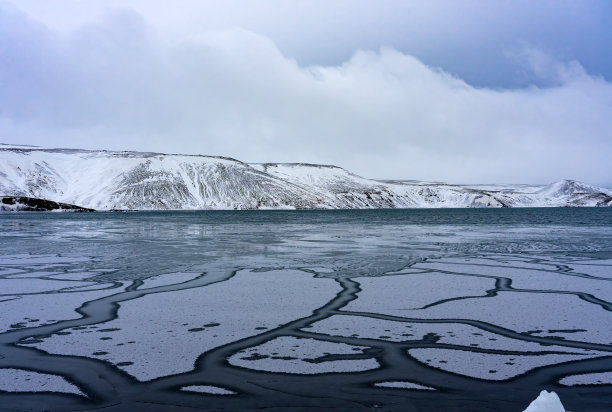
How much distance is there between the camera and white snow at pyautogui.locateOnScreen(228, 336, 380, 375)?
16.2 feet

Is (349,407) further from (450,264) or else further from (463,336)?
(450,264)

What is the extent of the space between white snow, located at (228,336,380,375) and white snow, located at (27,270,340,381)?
0.56 meters

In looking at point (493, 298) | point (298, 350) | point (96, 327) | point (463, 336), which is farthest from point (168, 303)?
point (493, 298)

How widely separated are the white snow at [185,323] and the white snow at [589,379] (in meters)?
3.71

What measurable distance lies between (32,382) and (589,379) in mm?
5560

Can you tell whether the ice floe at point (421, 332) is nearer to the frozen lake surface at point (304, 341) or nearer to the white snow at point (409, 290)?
the frozen lake surface at point (304, 341)

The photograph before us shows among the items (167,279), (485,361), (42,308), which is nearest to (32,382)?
(42,308)

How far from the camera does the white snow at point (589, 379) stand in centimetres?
451

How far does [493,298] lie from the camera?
8695 millimetres

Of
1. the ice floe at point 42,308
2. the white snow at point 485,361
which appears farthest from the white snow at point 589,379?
the ice floe at point 42,308

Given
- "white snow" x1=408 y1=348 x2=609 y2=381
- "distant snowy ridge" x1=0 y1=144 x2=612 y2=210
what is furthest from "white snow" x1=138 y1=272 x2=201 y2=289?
"distant snowy ridge" x1=0 y1=144 x2=612 y2=210

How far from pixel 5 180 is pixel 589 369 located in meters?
182

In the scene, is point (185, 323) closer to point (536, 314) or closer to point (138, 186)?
point (536, 314)

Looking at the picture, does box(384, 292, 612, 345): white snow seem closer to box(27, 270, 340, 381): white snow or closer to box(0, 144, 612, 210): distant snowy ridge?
box(27, 270, 340, 381): white snow
